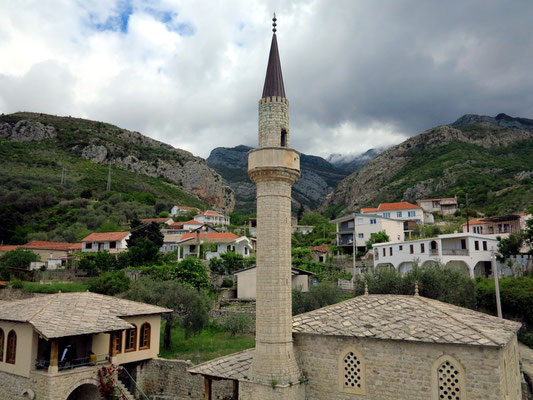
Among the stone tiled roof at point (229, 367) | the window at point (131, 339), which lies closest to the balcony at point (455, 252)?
the stone tiled roof at point (229, 367)

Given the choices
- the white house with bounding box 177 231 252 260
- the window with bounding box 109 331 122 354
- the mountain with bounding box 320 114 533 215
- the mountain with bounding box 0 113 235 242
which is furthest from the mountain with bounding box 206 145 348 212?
the window with bounding box 109 331 122 354

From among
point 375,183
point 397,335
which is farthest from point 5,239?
point 375,183

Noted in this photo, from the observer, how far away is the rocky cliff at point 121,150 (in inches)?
4200

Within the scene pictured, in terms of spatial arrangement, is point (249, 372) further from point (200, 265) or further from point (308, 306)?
point (200, 265)

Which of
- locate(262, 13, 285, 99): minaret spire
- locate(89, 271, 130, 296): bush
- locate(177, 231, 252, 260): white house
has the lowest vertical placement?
locate(89, 271, 130, 296): bush

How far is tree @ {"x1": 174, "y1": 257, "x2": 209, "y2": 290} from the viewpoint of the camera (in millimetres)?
35250

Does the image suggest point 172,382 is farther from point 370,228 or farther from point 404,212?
point 404,212

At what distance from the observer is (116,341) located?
771 inches

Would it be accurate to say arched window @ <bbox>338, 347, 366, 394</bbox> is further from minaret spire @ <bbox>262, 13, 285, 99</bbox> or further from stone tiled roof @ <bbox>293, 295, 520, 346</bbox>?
minaret spire @ <bbox>262, 13, 285, 99</bbox>

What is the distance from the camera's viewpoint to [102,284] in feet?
112

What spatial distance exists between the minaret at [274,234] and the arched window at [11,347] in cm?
1178

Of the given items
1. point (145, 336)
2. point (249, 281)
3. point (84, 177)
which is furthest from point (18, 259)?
point (84, 177)

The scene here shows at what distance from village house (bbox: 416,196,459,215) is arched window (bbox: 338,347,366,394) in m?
60.2

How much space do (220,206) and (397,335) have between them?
348 ft
